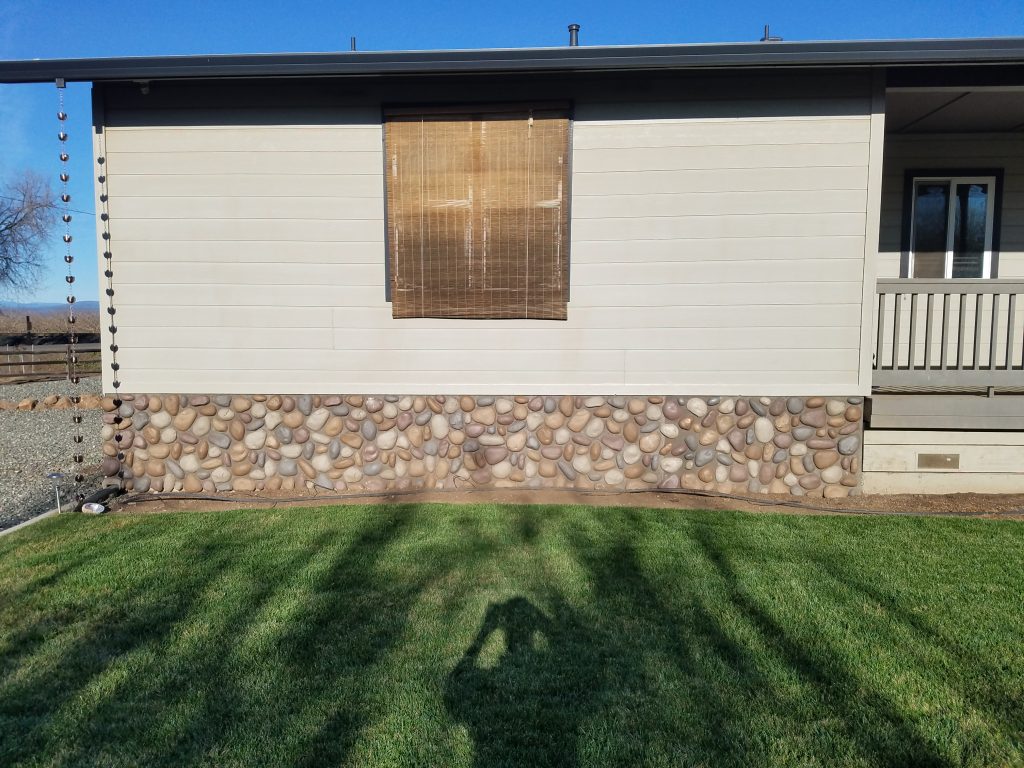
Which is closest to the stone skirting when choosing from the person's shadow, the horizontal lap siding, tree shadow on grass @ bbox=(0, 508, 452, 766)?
the horizontal lap siding

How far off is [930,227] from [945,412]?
8.75 ft

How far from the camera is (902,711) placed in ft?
8.88

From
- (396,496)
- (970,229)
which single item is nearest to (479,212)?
(396,496)

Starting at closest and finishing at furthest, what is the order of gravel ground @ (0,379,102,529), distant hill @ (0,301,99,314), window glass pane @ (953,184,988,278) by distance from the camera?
gravel ground @ (0,379,102,529)
window glass pane @ (953,184,988,278)
distant hill @ (0,301,99,314)

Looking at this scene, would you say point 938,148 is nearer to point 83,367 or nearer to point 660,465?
point 660,465

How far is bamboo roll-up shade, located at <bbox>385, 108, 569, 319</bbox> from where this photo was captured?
573 cm

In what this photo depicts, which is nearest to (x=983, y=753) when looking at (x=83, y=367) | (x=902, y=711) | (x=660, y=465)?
(x=902, y=711)

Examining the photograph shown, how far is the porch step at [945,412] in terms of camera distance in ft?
18.9

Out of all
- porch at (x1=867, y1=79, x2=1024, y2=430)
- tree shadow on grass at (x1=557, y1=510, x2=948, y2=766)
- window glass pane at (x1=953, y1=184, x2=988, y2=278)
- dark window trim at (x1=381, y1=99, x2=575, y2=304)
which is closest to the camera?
tree shadow on grass at (x1=557, y1=510, x2=948, y2=766)

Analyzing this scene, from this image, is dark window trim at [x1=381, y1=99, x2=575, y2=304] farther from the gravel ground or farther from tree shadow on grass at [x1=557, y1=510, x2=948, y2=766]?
the gravel ground

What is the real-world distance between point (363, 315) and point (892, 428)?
475cm

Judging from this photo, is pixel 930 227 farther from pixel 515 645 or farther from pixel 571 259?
pixel 515 645

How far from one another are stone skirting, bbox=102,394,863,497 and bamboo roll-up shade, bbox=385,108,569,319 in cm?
94

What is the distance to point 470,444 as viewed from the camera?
608cm
